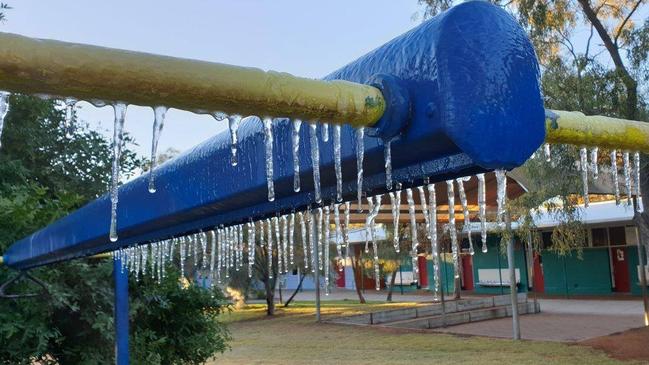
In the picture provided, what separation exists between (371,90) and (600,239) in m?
26.4

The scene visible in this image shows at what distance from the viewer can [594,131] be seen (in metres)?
2.05

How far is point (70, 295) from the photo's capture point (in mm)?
6398

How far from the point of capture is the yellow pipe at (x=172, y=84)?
119 centimetres

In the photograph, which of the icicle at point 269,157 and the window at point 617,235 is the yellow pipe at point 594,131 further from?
the window at point 617,235

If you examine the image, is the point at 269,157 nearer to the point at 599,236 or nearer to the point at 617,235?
the point at 617,235

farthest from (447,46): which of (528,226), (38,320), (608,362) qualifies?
(528,226)

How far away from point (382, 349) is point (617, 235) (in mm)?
15086

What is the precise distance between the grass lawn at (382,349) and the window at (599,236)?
12.5 meters

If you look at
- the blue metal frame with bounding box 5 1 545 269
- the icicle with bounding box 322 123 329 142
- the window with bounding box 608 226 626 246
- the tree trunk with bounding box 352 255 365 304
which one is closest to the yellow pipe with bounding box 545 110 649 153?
the blue metal frame with bounding box 5 1 545 269

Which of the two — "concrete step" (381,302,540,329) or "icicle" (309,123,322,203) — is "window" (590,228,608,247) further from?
"icicle" (309,123,322,203)

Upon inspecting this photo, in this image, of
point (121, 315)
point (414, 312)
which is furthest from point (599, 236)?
point (121, 315)

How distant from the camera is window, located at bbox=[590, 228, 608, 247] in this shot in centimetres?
2542

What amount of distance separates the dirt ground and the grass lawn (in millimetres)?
338

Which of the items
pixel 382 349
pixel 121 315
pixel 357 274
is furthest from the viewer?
pixel 357 274
